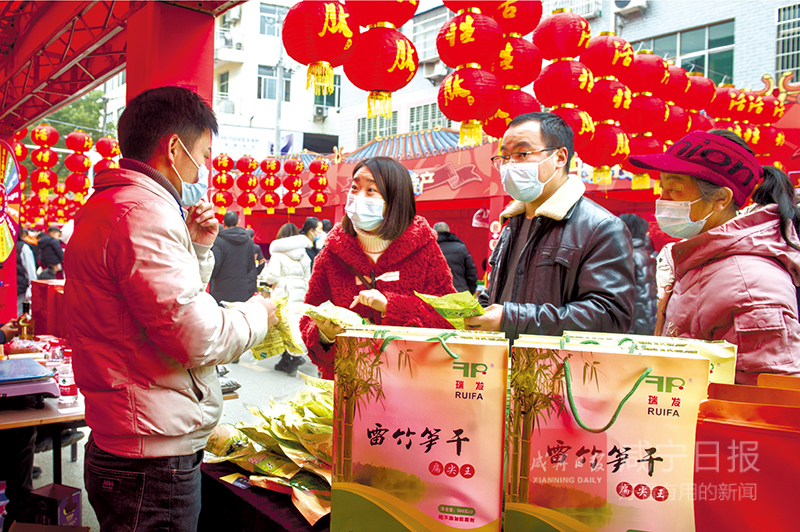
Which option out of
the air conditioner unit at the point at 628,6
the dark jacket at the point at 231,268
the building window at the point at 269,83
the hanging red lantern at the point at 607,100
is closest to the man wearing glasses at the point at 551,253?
the hanging red lantern at the point at 607,100

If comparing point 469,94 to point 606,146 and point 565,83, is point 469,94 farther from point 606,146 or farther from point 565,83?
point 606,146

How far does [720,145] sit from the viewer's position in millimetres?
1732

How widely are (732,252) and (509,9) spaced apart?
346cm

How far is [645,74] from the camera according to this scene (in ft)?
18.6

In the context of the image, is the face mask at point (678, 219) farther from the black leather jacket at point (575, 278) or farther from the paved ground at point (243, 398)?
the paved ground at point (243, 398)

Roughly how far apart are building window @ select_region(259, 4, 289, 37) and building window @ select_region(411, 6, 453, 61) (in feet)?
35.7

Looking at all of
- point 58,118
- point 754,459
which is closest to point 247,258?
point 754,459

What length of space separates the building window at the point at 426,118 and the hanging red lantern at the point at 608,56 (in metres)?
11.5

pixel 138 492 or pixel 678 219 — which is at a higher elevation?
pixel 678 219

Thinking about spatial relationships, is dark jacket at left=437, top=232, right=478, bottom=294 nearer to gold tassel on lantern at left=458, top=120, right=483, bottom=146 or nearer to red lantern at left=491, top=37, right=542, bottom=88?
gold tassel on lantern at left=458, top=120, right=483, bottom=146

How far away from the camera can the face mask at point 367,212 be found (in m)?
2.10

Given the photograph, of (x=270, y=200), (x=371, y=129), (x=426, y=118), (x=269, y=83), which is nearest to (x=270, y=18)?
(x=269, y=83)

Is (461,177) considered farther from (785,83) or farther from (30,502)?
(30,502)

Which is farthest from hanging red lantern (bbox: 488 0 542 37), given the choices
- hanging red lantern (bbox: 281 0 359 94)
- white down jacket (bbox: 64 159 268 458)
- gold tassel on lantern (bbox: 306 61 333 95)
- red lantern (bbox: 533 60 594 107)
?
white down jacket (bbox: 64 159 268 458)
